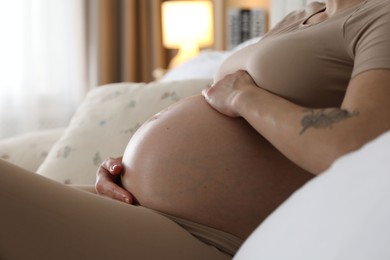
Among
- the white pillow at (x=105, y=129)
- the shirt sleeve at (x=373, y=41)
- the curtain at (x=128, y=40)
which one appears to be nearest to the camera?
the shirt sleeve at (x=373, y=41)

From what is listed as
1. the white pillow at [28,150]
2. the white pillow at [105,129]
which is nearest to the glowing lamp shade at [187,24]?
the white pillow at [28,150]

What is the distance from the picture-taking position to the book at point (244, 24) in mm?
3464

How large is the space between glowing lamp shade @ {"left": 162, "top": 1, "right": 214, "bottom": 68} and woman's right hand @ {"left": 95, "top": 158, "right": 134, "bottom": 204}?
2.42 m

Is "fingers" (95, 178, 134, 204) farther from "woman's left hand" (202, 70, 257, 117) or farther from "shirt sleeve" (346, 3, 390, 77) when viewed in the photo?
"shirt sleeve" (346, 3, 390, 77)

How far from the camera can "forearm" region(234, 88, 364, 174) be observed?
2.46 ft

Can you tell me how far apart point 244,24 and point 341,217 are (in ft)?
10.3

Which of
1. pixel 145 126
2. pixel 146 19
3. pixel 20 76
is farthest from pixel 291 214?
pixel 146 19

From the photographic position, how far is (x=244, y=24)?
11.7 feet

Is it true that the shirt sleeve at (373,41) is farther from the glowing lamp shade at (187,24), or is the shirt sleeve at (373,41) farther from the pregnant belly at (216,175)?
the glowing lamp shade at (187,24)

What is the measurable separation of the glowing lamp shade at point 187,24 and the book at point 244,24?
115mm

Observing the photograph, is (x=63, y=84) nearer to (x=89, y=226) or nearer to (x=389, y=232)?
(x=89, y=226)

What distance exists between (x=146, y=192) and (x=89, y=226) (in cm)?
22

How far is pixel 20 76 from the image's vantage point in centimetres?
364

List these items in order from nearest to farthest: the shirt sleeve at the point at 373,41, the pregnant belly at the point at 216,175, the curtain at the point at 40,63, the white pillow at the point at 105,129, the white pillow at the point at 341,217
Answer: the white pillow at the point at 341,217 < the shirt sleeve at the point at 373,41 < the pregnant belly at the point at 216,175 < the white pillow at the point at 105,129 < the curtain at the point at 40,63
